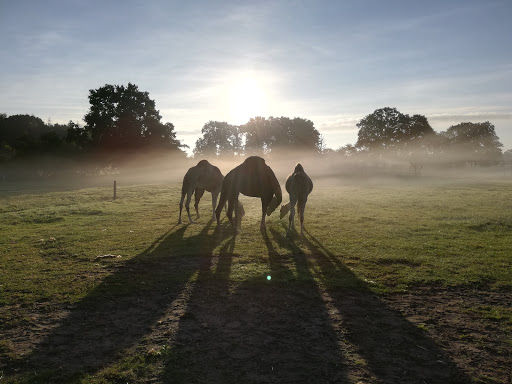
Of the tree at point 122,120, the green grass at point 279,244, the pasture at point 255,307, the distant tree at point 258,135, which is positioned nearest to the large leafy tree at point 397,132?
the distant tree at point 258,135

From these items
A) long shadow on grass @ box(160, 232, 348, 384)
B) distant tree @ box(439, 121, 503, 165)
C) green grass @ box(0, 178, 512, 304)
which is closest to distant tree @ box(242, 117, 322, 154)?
distant tree @ box(439, 121, 503, 165)

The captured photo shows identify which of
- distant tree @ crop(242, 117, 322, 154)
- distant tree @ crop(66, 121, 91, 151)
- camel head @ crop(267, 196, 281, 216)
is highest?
distant tree @ crop(242, 117, 322, 154)

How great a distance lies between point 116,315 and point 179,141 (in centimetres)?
→ 5749

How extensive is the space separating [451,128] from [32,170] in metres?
93.9

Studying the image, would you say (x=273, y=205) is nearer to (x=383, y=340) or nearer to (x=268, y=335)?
(x=268, y=335)

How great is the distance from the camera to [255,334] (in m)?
5.65

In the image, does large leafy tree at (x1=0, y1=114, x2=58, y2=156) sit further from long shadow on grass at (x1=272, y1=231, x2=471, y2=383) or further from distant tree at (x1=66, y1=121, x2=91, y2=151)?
long shadow on grass at (x1=272, y1=231, x2=471, y2=383)

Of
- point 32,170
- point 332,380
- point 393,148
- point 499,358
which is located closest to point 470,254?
point 499,358

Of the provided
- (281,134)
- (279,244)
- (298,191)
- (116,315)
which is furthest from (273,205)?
(281,134)

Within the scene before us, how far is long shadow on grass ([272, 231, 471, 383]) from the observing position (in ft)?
15.1

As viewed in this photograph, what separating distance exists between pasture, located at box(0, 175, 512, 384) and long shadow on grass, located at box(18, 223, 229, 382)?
3 centimetres

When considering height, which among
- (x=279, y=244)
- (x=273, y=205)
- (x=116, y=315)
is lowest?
(x=116, y=315)

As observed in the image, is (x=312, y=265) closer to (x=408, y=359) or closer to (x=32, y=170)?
(x=408, y=359)

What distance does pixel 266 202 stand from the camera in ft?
42.0
